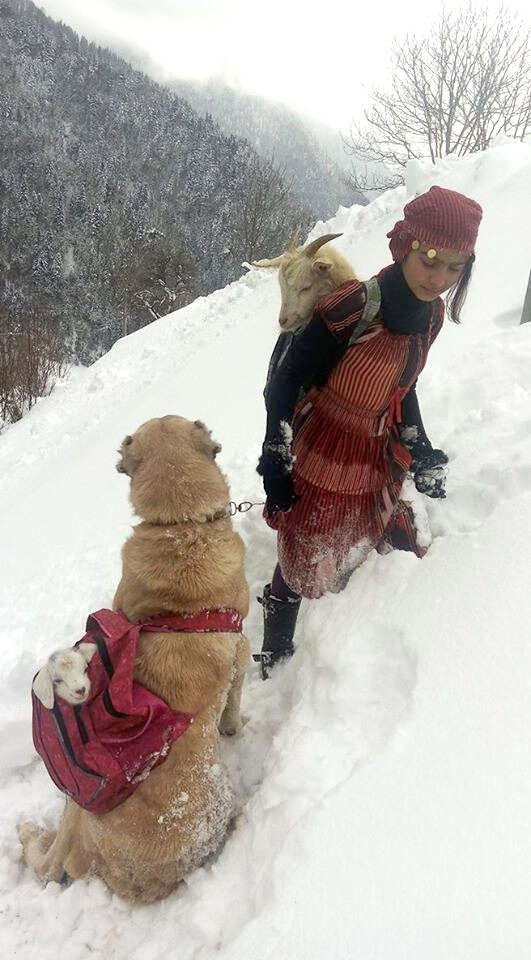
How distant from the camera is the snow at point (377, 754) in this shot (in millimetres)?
1225

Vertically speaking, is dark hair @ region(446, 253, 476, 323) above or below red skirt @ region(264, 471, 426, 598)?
above

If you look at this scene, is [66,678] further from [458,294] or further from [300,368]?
[458,294]

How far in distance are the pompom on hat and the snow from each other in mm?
1092

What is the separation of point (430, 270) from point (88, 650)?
1660 mm

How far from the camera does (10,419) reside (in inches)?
660

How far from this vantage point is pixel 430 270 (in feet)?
5.39

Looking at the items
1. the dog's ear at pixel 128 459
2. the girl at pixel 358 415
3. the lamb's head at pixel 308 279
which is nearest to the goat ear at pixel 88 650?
the dog's ear at pixel 128 459

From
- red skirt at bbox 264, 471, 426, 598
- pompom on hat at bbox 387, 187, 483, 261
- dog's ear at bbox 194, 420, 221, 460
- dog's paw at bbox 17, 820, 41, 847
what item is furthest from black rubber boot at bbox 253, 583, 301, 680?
pompom on hat at bbox 387, 187, 483, 261

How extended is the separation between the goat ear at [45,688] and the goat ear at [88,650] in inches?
4.8

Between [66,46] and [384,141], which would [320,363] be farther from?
[66,46]

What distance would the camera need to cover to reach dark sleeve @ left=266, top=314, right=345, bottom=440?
1742 millimetres

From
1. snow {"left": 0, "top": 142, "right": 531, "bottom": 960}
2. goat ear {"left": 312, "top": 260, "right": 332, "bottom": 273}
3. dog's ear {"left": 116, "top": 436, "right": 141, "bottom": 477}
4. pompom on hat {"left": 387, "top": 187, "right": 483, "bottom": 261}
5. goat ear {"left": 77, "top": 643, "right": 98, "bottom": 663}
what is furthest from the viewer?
dog's ear {"left": 116, "top": 436, "right": 141, "bottom": 477}

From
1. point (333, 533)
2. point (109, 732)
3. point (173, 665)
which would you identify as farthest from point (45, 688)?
point (333, 533)

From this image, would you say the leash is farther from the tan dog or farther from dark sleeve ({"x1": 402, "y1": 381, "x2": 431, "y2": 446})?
dark sleeve ({"x1": 402, "y1": 381, "x2": 431, "y2": 446})
